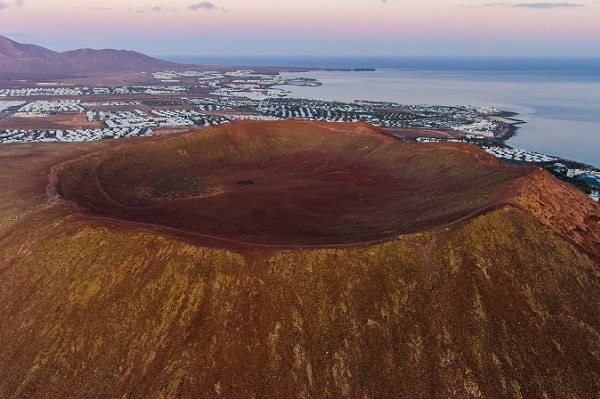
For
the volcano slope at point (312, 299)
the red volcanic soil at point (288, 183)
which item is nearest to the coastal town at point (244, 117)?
the red volcanic soil at point (288, 183)

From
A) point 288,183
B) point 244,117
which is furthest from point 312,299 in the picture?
point 244,117

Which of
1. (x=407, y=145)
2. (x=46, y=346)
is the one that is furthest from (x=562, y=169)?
(x=46, y=346)

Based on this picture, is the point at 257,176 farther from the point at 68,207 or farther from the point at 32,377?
the point at 32,377

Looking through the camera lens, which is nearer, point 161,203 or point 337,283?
point 337,283

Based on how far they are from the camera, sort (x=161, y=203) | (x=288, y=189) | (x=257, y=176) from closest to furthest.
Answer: (x=161, y=203), (x=288, y=189), (x=257, y=176)

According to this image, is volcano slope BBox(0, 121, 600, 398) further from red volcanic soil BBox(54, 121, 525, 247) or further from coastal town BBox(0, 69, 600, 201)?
coastal town BBox(0, 69, 600, 201)
